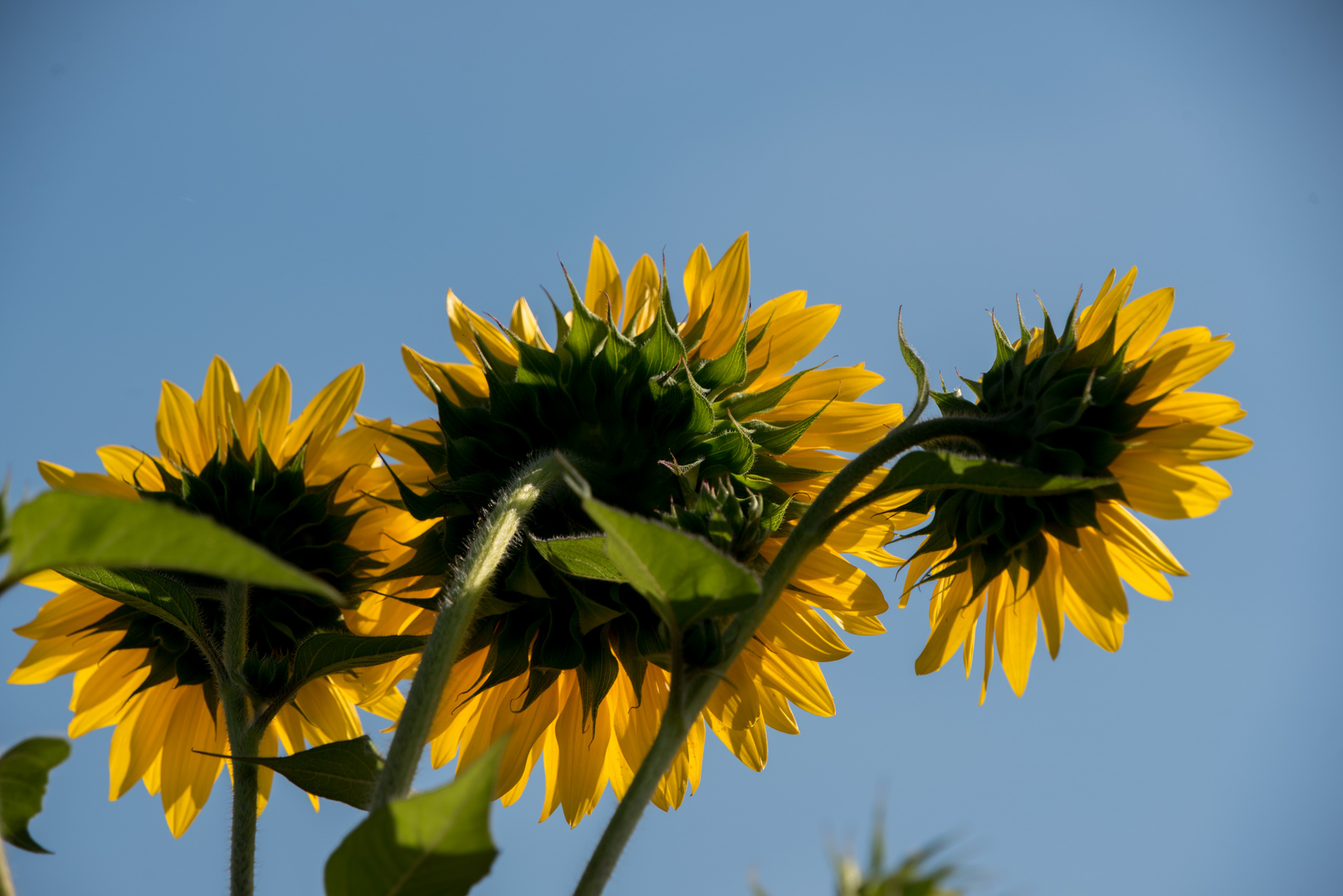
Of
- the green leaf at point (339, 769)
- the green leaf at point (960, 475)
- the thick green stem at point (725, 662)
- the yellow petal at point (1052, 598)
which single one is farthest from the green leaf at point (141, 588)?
the yellow petal at point (1052, 598)

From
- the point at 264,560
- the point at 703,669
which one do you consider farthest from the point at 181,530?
the point at 703,669

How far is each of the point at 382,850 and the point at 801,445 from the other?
4.82 ft

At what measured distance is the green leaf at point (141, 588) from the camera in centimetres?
151

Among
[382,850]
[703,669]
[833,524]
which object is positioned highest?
[833,524]

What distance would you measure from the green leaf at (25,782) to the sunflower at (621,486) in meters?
0.78

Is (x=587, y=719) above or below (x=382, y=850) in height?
above

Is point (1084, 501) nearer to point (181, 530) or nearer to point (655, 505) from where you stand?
point (655, 505)

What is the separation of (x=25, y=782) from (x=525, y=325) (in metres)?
1.46

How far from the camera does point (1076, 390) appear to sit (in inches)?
63.8

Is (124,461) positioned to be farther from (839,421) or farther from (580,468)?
(839,421)

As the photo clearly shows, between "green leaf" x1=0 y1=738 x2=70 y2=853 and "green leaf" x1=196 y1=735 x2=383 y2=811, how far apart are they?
0.22 meters

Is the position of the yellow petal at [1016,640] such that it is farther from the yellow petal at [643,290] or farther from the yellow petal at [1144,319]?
the yellow petal at [643,290]

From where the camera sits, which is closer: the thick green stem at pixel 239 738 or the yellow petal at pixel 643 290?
the thick green stem at pixel 239 738

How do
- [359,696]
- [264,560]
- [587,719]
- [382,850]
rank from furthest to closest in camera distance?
1. [359,696]
2. [587,719]
3. [382,850]
4. [264,560]
